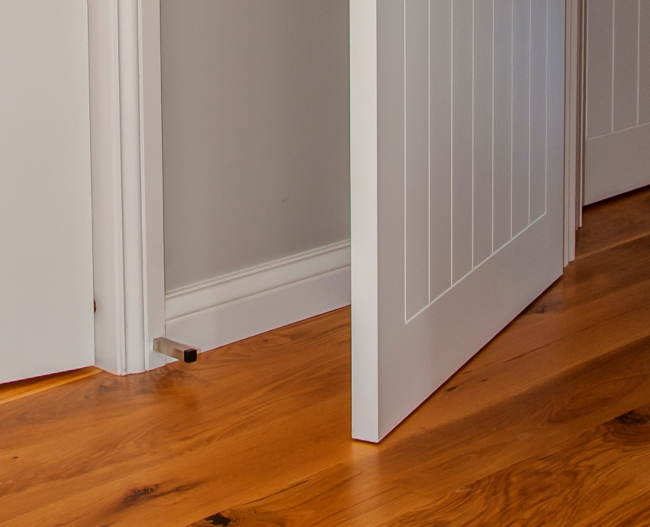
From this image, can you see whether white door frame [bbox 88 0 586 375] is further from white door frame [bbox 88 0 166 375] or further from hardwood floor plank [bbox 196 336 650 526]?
hardwood floor plank [bbox 196 336 650 526]

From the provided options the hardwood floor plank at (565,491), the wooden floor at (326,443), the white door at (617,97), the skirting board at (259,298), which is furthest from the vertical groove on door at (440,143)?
the white door at (617,97)

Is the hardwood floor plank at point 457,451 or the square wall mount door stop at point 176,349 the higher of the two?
the square wall mount door stop at point 176,349

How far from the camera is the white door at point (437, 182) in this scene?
1127mm

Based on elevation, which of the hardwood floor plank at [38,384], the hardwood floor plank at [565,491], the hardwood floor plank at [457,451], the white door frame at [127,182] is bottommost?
the hardwood floor plank at [38,384]

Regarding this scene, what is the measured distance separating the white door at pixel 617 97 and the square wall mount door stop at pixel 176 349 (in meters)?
1.68

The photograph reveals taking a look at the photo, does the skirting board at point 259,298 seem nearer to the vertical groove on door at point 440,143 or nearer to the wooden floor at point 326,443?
the wooden floor at point 326,443

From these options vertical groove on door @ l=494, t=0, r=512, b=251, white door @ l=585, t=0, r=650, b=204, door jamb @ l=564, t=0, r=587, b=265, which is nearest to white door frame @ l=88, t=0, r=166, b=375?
vertical groove on door @ l=494, t=0, r=512, b=251

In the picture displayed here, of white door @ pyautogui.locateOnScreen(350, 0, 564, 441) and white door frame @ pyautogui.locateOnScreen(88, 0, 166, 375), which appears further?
white door frame @ pyautogui.locateOnScreen(88, 0, 166, 375)

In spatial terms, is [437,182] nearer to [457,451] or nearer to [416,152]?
[416,152]

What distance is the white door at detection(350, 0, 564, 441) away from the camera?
1.13 metres

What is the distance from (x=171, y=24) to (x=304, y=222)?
0.51 meters

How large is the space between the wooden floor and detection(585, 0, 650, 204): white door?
118 centimetres

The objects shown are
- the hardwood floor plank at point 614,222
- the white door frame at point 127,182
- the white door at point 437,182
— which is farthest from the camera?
the hardwood floor plank at point 614,222

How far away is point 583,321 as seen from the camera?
1724 mm
